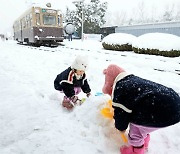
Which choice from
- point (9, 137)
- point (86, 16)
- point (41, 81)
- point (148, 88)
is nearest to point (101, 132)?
point (148, 88)

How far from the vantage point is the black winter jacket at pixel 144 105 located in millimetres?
1982

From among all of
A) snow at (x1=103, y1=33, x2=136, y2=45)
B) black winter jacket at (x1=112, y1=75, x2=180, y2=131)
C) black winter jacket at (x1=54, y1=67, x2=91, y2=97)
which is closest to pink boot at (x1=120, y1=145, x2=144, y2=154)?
black winter jacket at (x1=112, y1=75, x2=180, y2=131)

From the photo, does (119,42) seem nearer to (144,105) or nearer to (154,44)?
(154,44)

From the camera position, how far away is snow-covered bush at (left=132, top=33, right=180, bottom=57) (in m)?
12.2

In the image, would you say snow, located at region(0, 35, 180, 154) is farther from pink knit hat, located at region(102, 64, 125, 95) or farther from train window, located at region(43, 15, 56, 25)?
train window, located at region(43, 15, 56, 25)

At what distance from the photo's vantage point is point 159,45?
41.8 ft

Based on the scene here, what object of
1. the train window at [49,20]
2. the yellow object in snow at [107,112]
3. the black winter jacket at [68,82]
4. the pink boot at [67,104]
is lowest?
the pink boot at [67,104]

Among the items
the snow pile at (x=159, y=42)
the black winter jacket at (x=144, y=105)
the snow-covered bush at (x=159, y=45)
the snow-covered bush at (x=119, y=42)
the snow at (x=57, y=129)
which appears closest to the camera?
the black winter jacket at (x=144, y=105)

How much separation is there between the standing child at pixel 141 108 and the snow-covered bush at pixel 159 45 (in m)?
10.8

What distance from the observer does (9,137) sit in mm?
2590

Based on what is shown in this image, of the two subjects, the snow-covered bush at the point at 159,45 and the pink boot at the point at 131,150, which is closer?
the pink boot at the point at 131,150

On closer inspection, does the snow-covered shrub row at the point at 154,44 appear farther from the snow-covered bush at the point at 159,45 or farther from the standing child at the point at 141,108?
the standing child at the point at 141,108

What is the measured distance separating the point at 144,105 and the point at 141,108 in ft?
0.13

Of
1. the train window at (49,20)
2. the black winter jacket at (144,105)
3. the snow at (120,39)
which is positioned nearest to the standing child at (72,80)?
the black winter jacket at (144,105)
